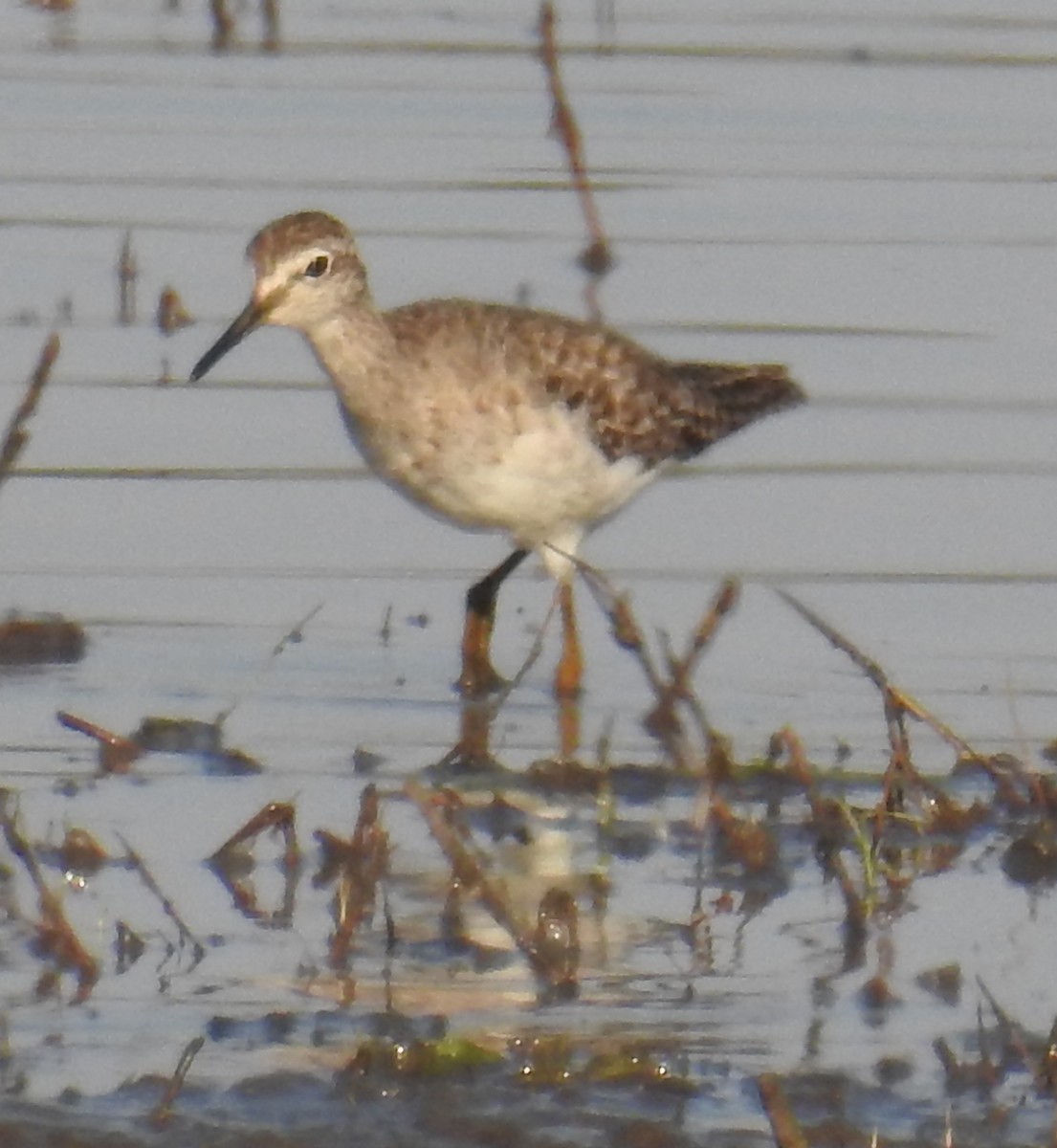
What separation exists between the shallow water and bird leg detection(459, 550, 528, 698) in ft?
0.29

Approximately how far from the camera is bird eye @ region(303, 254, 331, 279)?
31.1 feet

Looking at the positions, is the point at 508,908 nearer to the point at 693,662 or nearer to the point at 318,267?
the point at 693,662

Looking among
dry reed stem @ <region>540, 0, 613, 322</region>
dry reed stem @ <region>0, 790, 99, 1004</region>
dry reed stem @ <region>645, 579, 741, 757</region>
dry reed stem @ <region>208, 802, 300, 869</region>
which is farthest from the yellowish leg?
dry reed stem @ <region>540, 0, 613, 322</region>

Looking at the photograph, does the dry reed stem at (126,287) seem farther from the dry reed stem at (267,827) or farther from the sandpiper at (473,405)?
Result: the dry reed stem at (267,827)

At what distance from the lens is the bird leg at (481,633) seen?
370 inches

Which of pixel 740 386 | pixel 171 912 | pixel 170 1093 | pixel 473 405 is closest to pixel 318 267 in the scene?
pixel 473 405

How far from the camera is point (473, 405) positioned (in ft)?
30.9

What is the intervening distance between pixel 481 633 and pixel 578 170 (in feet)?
10.4

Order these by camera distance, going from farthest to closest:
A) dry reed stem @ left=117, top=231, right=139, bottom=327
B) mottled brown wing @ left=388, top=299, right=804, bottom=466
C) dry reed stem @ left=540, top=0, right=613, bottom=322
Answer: dry reed stem @ left=117, top=231, right=139, bottom=327
dry reed stem @ left=540, top=0, right=613, bottom=322
mottled brown wing @ left=388, top=299, right=804, bottom=466

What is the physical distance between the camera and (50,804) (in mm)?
7930

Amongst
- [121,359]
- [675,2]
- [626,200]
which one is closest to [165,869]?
[121,359]

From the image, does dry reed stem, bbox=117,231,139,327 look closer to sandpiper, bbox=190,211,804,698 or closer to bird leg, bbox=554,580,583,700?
sandpiper, bbox=190,211,804,698

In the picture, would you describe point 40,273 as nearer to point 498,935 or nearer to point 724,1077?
point 498,935

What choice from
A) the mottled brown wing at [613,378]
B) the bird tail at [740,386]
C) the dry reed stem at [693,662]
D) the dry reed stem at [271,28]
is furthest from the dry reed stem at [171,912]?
the dry reed stem at [271,28]
